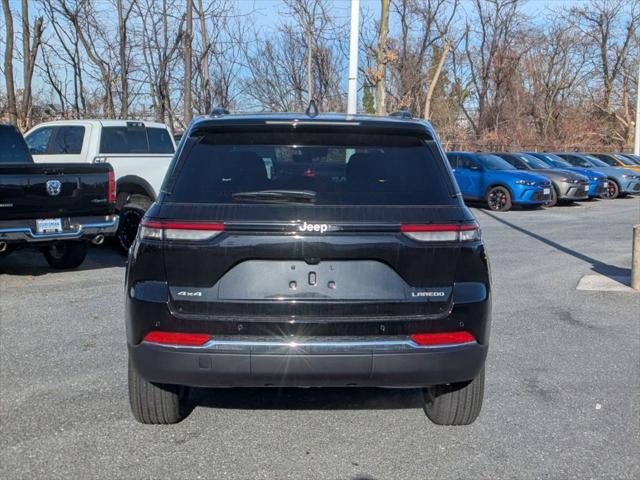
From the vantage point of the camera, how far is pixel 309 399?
180 inches

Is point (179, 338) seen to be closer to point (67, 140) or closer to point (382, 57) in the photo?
point (67, 140)

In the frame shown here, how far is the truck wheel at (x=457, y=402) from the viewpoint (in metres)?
3.91

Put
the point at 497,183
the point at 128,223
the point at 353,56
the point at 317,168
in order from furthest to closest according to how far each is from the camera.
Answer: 1. the point at 497,183
2. the point at 353,56
3. the point at 128,223
4. the point at 317,168

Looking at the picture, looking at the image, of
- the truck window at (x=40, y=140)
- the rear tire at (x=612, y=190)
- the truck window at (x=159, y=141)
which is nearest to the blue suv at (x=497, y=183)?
the rear tire at (x=612, y=190)

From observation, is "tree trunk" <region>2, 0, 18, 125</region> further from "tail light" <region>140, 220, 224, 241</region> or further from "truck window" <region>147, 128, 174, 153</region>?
"tail light" <region>140, 220, 224, 241</region>

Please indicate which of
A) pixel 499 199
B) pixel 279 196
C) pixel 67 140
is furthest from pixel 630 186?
pixel 279 196

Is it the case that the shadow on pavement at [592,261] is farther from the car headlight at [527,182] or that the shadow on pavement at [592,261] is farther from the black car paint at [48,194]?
the black car paint at [48,194]

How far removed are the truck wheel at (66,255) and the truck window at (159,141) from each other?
7.72 feet

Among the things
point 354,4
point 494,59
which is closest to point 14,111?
point 354,4

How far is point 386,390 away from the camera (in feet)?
15.6

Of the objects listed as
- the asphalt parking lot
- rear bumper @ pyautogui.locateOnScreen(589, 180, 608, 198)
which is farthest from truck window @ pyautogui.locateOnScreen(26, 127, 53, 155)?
rear bumper @ pyautogui.locateOnScreen(589, 180, 608, 198)

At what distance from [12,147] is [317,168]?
726cm

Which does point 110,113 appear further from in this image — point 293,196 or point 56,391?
point 293,196

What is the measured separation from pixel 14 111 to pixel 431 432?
1784 cm
